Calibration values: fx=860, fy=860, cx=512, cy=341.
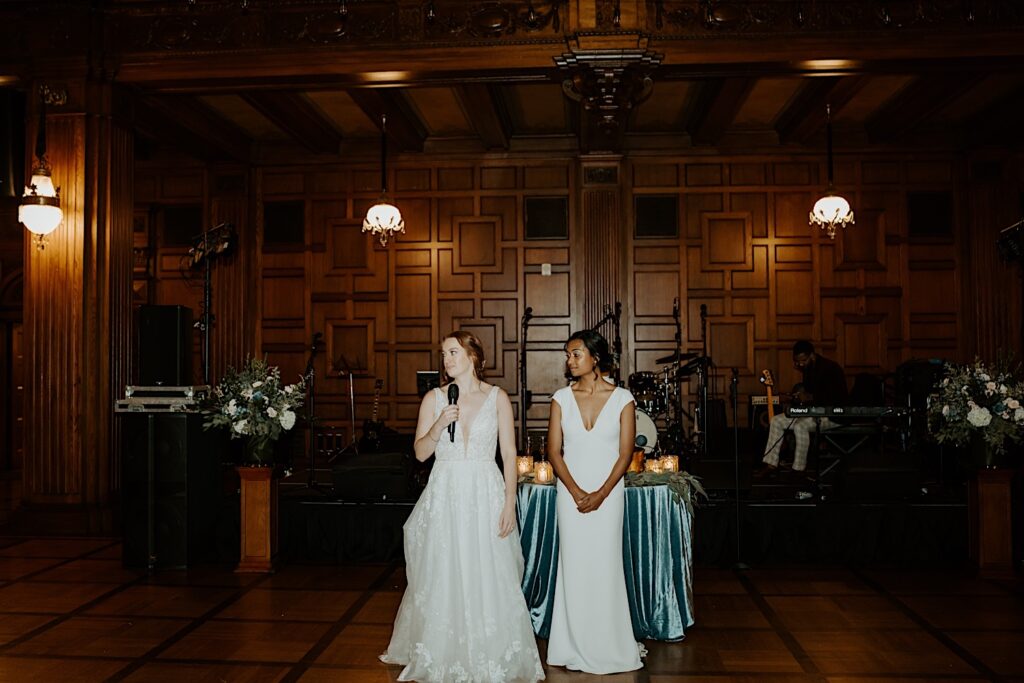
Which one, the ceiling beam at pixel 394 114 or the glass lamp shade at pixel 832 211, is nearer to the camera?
the ceiling beam at pixel 394 114

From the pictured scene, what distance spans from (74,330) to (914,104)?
28.2ft

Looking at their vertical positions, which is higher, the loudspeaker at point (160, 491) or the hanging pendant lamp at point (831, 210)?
the hanging pendant lamp at point (831, 210)

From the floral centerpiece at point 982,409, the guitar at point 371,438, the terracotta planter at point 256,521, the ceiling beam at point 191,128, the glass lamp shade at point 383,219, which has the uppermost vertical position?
the ceiling beam at point 191,128

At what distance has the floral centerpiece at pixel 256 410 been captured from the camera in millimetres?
6305

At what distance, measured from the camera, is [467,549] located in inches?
152

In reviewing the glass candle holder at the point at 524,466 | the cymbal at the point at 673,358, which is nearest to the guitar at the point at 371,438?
the cymbal at the point at 673,358

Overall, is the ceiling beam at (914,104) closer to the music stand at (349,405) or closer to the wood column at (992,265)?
the wood column at (992,265)

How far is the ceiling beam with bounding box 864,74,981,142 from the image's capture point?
27.9 ft

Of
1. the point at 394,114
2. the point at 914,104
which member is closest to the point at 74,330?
the point at 394,114

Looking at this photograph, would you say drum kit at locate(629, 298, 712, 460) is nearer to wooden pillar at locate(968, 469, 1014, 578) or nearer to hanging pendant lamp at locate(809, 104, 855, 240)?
hanging pendant lamp at locate(809, 104, 855, 240)

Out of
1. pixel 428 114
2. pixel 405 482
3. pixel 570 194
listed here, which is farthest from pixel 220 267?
pixel 405 482

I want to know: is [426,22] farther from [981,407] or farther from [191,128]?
[981,407]

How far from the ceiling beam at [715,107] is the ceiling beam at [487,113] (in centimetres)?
215

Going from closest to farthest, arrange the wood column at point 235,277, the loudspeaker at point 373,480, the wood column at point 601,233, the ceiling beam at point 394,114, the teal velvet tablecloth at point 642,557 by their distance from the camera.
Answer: the teal velvet tablecloth at point 642,557, the loudspeaker at point 373,480, the ceiling beam at point 394,114, the wood column at point 601,233, the wood column at point 235,277
